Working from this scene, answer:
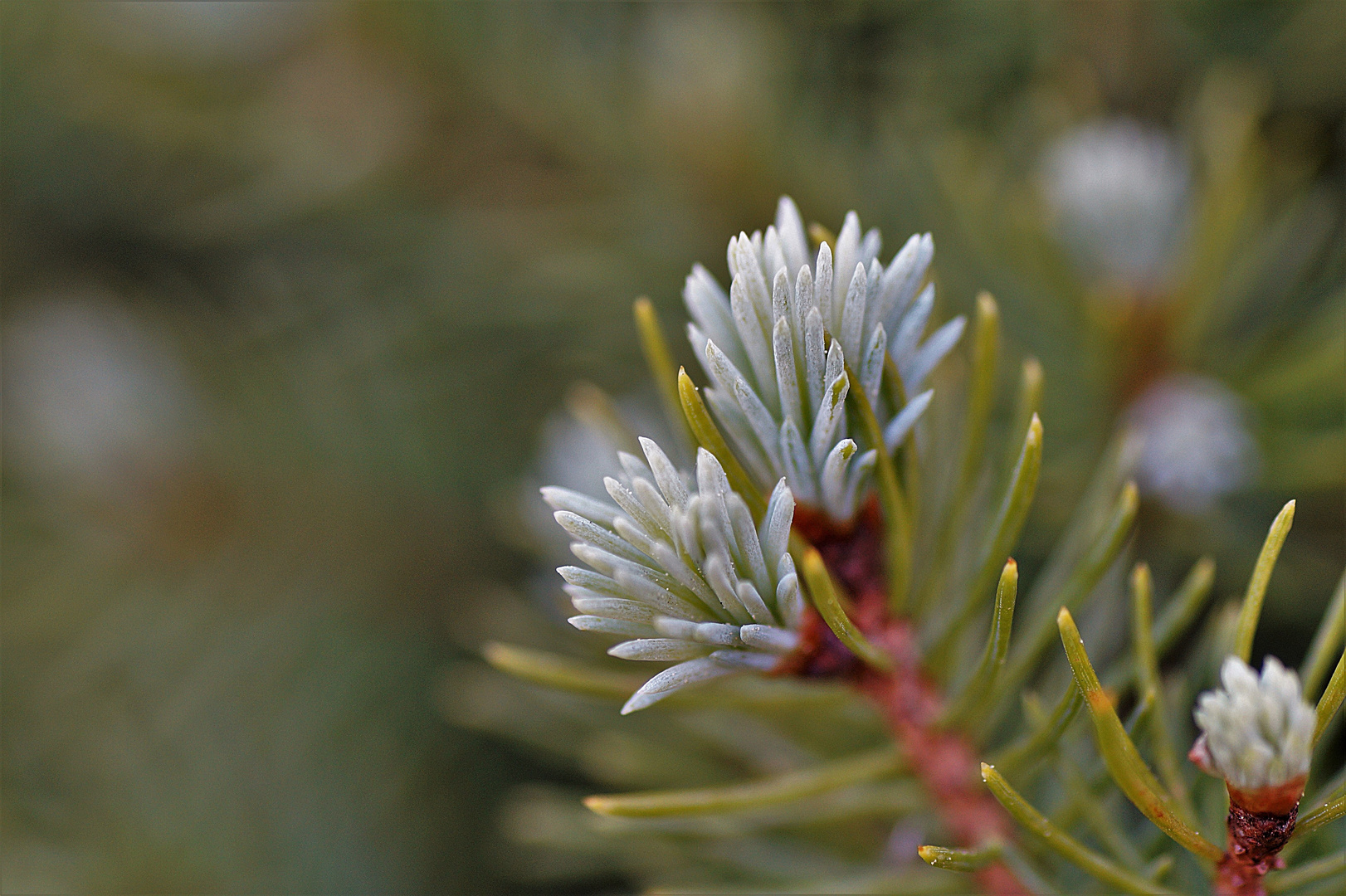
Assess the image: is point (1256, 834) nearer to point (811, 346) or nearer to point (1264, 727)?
point (1264, 727)

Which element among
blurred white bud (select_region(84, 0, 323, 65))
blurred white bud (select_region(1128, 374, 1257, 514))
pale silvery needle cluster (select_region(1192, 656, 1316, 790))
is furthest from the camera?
blurred white bud (select_region(84, 0, 323, 65))

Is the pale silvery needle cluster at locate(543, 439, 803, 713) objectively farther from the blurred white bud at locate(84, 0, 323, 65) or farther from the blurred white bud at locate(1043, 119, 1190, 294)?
the blurred white bud at locate(84, 0, 323, 65)

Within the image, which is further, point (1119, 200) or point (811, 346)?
point (1119, 200)

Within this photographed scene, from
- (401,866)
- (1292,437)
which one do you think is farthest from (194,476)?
(1292,437)

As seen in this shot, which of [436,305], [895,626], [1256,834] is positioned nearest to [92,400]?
[436,305]

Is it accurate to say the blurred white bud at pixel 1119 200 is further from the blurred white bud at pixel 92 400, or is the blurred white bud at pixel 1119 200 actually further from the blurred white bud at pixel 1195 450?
the blurred white bud at pixel 92 400

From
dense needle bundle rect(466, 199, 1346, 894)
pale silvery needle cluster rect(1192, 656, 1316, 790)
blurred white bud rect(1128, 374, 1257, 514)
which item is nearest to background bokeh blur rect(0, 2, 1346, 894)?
blurred white bud rect(1128, 374, 1257, 514)
